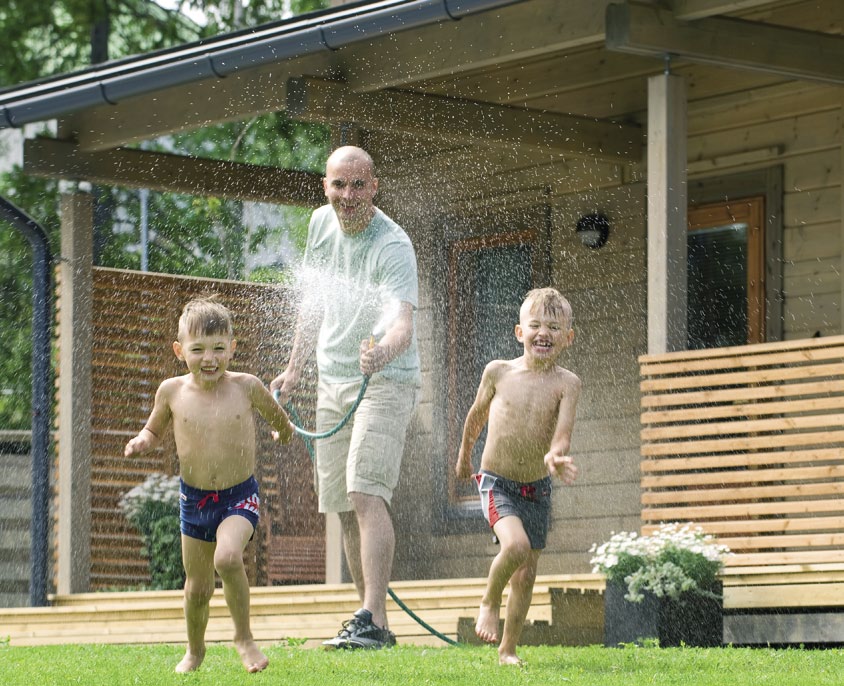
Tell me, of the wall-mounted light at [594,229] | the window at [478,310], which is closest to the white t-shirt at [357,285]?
the wall-mounted light at [594,229]

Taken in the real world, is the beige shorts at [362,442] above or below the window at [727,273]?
below

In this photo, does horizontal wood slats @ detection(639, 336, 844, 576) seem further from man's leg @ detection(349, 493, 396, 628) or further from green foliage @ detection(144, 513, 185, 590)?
green foliage @ detection(144, 513, 185, 590)

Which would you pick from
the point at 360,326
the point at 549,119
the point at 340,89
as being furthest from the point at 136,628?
the point at 549,119

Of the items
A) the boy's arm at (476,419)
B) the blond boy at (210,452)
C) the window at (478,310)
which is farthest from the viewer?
the window at (478,310)

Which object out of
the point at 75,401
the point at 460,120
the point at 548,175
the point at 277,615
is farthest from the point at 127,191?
the point at 277,615

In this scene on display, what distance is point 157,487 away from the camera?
42.6 feet

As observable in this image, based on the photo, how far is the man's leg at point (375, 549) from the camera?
7.36 metres

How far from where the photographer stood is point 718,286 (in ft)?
37.8

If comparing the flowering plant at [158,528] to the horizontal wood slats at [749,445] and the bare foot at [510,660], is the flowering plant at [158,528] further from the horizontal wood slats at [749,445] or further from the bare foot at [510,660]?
the bare foot at [510,660]

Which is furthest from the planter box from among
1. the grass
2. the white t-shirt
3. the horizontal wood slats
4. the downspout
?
the downspout

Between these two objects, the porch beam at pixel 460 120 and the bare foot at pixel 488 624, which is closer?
the bare foot at pixel 488 624

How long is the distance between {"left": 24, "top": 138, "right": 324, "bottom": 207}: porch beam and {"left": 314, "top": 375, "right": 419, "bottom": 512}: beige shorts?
177 inches

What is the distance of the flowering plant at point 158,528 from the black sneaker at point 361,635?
553 centimetres

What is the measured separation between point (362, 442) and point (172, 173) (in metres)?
Result: 5.04
